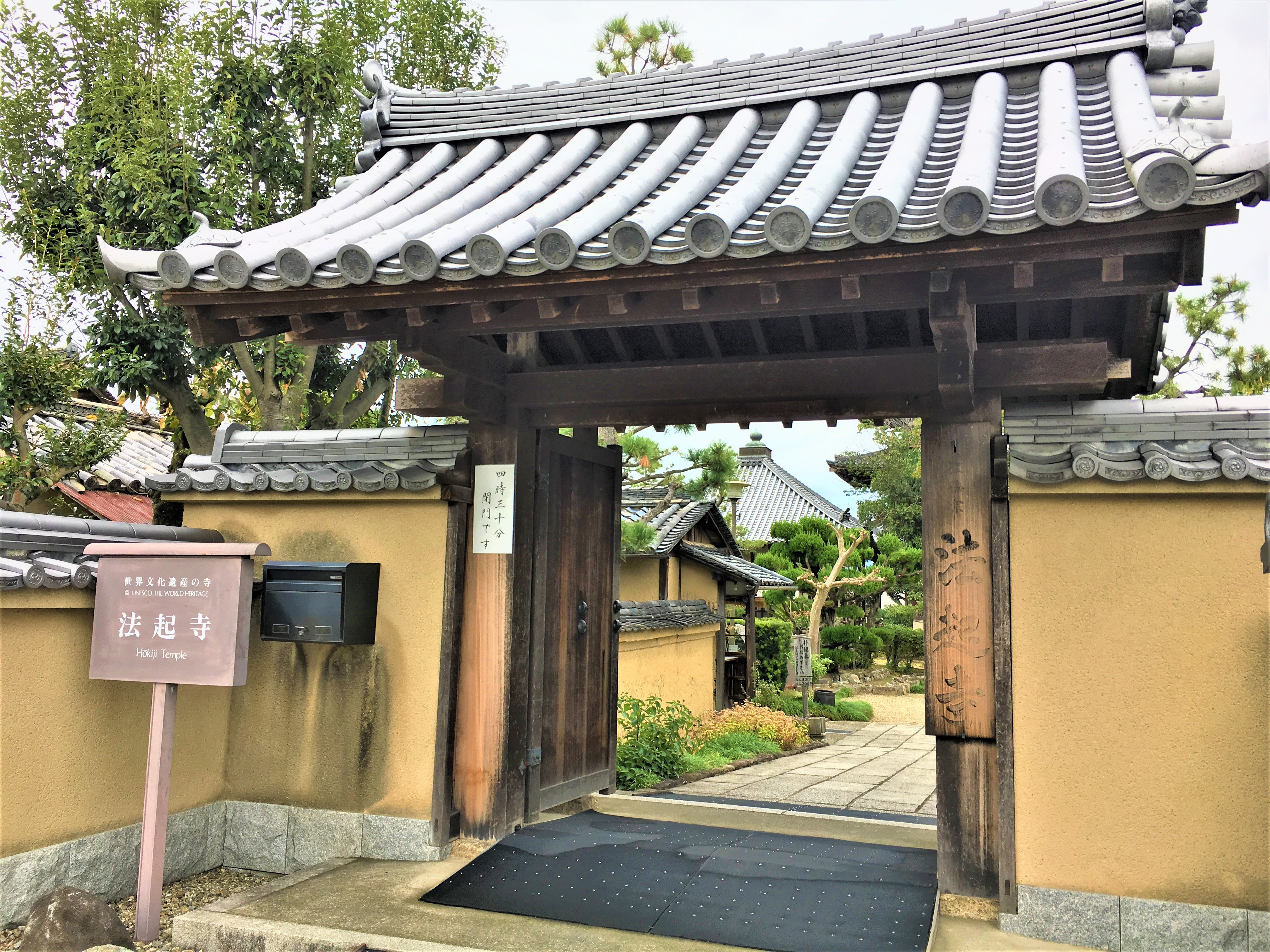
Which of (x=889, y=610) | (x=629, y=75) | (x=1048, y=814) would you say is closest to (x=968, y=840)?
(x=1048, y=814)

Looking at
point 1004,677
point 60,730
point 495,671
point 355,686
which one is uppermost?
point 1004,677

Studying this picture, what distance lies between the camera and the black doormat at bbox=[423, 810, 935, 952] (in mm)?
4246

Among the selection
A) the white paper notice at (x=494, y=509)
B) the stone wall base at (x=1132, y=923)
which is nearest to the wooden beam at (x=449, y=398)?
the white paper notice at (x=494, y=509)

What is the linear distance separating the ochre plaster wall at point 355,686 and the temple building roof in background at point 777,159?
1788mm

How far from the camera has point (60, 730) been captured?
15.5ft

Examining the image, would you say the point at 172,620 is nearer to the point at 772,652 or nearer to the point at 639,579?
the point at 639,579

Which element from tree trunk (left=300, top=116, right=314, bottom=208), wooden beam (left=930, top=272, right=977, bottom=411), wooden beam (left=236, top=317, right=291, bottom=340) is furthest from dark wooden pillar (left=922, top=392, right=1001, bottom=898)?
tree trunk (left=300, top=116, right=314, bottom=208)

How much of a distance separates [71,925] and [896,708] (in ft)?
66.1

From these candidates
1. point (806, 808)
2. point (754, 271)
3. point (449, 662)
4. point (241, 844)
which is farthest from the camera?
point (806, 808)

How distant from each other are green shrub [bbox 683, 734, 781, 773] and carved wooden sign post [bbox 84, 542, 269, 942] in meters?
6.88

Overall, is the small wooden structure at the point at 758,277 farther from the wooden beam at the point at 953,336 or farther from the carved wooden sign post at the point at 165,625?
the carved wooden sign post at the point at 165,625

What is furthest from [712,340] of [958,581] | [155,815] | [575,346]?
[155,815]

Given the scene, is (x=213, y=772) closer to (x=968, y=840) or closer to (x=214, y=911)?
(x=214, y=911)

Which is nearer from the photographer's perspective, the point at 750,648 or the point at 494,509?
the point at 494,509
